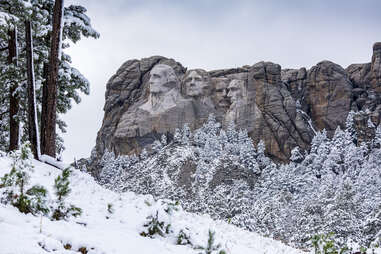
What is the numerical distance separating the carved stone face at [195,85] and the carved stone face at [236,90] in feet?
18.4

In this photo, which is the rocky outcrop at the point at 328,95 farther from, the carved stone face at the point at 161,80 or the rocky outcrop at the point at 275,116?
the carved stone face at the point at 161,80

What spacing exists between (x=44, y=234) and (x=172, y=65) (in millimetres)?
94041

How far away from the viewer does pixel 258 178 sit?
234 ft

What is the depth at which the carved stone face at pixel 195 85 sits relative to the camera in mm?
91750

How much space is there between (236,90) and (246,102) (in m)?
3.85

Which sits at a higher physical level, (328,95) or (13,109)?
(328,95)

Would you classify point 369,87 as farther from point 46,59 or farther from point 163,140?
point 46,59

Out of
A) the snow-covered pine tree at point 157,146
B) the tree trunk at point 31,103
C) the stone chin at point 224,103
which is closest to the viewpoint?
the tree trunk at point 31,103

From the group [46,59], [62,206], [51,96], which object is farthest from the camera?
[46,59]

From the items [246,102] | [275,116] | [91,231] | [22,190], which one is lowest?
[91,231]

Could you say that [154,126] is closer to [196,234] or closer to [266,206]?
[266,206]

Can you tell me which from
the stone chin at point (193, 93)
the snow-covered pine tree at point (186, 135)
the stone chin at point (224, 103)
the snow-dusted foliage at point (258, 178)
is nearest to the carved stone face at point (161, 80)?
the stone chin at point (193, 93)

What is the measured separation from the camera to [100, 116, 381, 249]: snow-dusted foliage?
139 ft

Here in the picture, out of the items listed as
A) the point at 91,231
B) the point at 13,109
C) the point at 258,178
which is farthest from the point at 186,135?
the point at 91,231
